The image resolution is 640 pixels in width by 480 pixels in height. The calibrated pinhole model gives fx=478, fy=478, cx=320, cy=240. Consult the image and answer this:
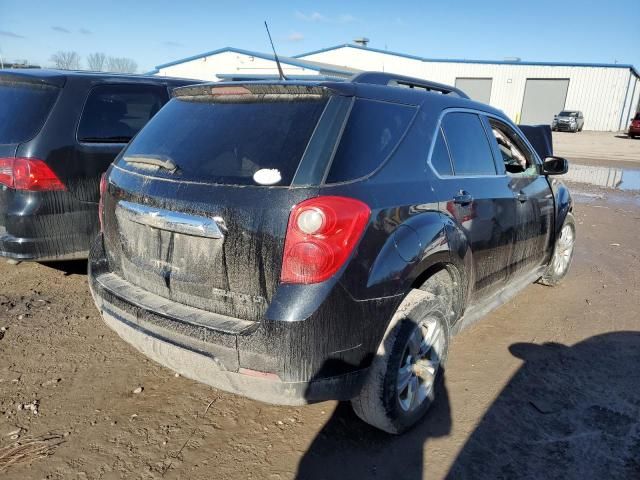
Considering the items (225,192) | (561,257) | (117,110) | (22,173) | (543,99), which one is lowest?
(543,99)

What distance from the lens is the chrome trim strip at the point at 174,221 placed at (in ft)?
7.01

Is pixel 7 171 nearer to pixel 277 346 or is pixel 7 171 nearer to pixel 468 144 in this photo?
pixel 277 346

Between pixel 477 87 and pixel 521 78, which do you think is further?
pixel 477 87

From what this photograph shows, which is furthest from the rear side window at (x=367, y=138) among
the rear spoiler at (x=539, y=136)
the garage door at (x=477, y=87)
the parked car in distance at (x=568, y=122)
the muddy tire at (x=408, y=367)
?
the garage door at (x=477, y=87)

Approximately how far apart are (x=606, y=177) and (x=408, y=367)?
558 inches

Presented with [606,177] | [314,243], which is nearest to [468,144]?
[314,243]

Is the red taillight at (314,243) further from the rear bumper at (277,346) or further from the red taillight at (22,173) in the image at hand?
the red taillight at (22,173)

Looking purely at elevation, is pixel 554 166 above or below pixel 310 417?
above

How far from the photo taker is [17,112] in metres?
3.84

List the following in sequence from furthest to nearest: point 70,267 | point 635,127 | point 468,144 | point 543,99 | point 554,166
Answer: point 543,99
point 635,127
point 70,267
point 554,166
point 468,144

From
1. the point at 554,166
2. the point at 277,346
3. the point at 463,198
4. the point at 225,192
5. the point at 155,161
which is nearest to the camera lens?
the point at 277,346

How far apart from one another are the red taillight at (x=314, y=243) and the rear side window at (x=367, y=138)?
6.3 inches

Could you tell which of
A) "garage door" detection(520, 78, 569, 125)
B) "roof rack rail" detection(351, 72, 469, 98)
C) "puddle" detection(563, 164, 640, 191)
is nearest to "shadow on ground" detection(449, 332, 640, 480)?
"roof rack rail" detection(351, 72, 469, 98)

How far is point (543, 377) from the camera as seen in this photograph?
10.7ft
